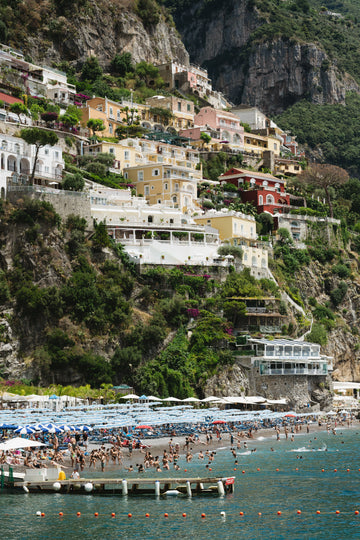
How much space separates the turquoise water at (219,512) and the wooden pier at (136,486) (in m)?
0.41

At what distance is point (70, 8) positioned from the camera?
106688 mm

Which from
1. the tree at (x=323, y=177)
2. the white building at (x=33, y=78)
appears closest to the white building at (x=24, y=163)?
the white building at (x=33, y=78)

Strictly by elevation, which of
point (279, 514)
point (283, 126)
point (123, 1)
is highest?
point (123, 1)

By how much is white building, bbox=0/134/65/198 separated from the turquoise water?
105 feet

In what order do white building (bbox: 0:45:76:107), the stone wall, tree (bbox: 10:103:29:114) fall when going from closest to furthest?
the stone wall < tree (bbox: 10:103:29:114) < white building (bbox: 0:45:76:107)

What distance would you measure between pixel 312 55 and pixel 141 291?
95.5m

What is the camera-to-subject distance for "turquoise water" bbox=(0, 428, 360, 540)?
A: 27875mm

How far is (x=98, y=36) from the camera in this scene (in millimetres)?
109812

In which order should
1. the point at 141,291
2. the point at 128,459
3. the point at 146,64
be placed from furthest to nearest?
1. the point at 146,64
2. the point at 141,291
3. the point at 128,459

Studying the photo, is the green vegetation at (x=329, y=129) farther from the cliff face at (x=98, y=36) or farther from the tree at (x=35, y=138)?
the tree at (x=35, y=138)

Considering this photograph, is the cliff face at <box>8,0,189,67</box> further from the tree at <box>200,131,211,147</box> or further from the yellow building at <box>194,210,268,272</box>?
the yellow building at <box>194,210,268,272</box>

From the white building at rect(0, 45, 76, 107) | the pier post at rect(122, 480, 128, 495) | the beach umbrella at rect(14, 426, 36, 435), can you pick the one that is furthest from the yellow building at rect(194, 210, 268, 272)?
the pier post at rect(122, 480, 128, 495)

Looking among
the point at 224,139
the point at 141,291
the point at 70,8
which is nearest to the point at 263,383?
the point at 141,291

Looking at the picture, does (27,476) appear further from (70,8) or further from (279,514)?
(70,8)
